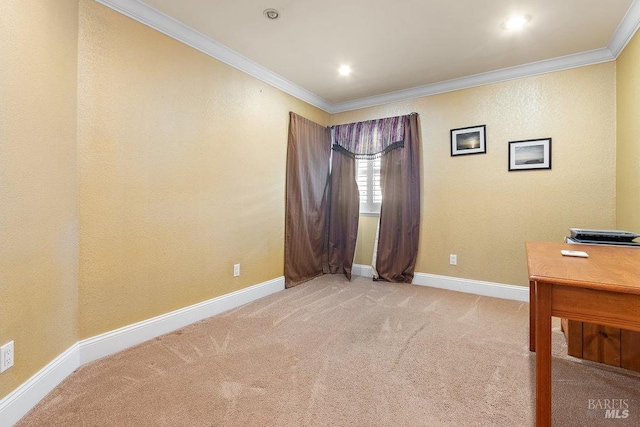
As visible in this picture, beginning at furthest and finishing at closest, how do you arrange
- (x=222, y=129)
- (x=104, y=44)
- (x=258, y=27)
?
(x=222, y=129) < (x=258, y=27) < (x=104, y=44)

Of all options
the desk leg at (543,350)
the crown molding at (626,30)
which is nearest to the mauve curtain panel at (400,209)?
the crown molding at (626,30)

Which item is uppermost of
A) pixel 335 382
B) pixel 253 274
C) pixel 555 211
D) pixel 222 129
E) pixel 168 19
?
pixel 168 19

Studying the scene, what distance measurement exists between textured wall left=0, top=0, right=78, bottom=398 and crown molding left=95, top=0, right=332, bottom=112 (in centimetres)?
35

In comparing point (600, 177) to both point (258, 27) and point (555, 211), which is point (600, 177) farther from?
point (258, 27)

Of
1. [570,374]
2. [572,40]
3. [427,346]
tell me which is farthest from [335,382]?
[572,40]

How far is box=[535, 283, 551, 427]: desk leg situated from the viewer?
3.83 ft

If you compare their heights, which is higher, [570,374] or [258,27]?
[258,27]

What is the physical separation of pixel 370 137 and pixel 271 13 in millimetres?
2078

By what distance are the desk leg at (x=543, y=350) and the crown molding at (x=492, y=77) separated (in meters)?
2.83

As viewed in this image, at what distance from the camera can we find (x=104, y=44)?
1.98 m

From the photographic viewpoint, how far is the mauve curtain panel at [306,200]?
3586 millimetres

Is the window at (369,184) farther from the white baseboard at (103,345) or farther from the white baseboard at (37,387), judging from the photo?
the white baseboard at (37,387)

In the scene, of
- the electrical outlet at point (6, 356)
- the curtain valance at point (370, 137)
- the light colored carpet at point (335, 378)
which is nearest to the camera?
the electrical outlet at point (6, 356)

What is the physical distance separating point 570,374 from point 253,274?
8.47 ft
